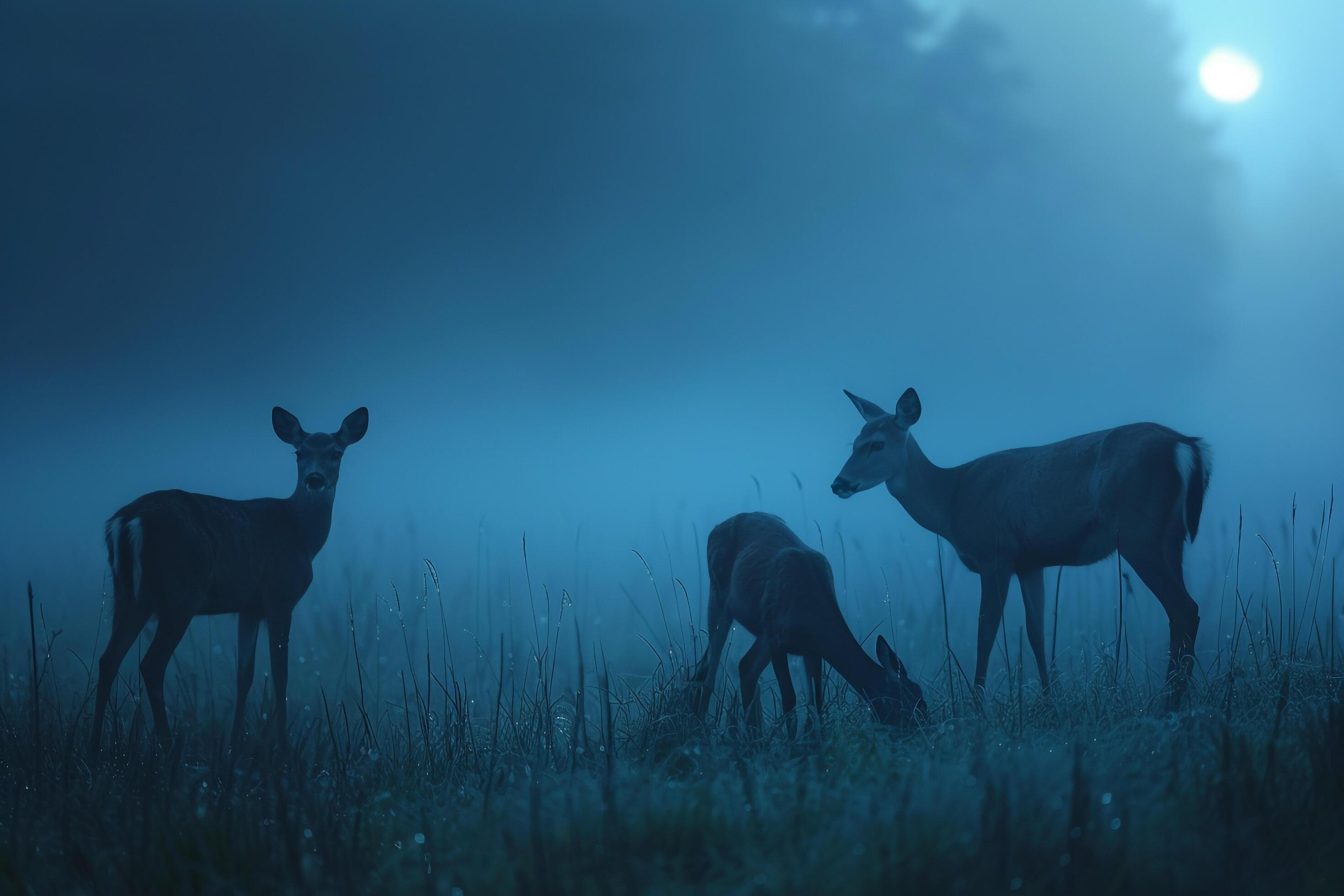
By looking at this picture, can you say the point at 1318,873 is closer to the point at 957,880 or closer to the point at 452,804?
the point at 957,880

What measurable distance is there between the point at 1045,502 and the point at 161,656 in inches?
226

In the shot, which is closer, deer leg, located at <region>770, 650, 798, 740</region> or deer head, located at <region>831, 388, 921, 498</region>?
deer leg, located at <region>770, 650, 798, 740</region>

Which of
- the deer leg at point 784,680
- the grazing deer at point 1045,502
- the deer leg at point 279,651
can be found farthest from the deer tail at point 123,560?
the grazing deer at point 1045,502

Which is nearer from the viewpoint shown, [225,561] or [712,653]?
[712,653]

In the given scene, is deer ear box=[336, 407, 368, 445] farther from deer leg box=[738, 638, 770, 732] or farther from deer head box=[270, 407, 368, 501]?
deer leg box=[738, 638, 770, 732]

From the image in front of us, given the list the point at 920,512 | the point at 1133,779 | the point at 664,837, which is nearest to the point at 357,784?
the point at 664,837

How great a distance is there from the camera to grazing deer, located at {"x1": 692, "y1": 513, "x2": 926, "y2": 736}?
4.29m

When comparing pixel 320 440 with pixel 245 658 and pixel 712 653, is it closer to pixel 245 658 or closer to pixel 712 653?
pixel 245 658

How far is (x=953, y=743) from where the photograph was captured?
3580 mm

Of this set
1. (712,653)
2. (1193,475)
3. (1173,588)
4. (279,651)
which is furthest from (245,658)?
(1193,475)

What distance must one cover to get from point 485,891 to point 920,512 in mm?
5386

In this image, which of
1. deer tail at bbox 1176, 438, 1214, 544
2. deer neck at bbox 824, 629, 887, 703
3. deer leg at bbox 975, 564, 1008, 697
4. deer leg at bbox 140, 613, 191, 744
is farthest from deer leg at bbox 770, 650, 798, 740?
deer leg at bbox 140, 613, 191, 744

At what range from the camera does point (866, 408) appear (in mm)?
6895

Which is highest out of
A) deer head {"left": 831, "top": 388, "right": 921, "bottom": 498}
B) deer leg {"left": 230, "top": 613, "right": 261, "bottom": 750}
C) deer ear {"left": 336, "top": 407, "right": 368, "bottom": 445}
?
deer ear {"left": 336, "top": 407, "right": 368, "bottom": 445}
